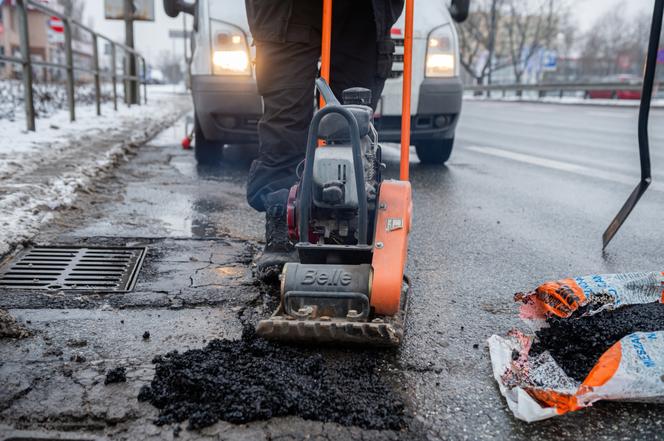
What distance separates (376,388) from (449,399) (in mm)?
182

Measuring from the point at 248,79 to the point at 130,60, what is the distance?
11463 millimetres

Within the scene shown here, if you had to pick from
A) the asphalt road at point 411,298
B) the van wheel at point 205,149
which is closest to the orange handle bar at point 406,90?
the asphalt road at point 411,298

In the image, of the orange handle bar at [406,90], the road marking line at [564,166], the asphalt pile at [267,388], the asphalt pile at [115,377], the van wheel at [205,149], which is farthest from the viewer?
the van wheel at [205,149]

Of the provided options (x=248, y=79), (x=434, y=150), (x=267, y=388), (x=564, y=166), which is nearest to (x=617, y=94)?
(x=564, y=166)

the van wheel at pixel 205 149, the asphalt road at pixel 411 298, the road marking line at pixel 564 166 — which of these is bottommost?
the asphalt road at pixel 411 298

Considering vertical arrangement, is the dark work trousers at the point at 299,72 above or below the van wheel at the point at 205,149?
above

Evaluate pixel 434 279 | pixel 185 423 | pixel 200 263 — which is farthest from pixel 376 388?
pixel 200 263

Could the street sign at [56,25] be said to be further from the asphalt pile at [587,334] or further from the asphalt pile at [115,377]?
the asphalt pile at [587,334]

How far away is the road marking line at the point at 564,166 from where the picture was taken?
5.23 metres

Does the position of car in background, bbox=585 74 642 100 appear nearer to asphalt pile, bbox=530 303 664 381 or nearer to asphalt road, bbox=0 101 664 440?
asphalt road, bbox=0 101 664 440

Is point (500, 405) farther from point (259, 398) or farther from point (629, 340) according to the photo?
point (259, 398)

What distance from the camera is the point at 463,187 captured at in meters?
4.81

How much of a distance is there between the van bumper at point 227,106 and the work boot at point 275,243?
2374 mm

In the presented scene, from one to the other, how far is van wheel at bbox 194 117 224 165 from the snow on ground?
28.9 inches
